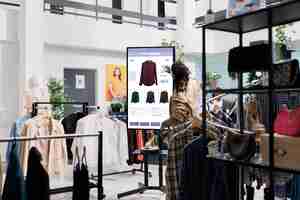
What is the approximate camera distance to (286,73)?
2174mm

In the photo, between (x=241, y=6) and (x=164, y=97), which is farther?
(x=164, y=97)

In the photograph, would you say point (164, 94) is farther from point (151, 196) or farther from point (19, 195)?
point (19, 195)

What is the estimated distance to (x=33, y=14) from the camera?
7203 mm

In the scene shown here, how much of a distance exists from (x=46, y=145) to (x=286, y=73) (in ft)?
10.4

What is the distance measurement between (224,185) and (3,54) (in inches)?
237

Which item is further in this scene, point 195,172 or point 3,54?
point 3,54

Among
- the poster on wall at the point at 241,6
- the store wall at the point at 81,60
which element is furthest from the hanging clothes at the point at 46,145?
the store wall at the point at 81,60

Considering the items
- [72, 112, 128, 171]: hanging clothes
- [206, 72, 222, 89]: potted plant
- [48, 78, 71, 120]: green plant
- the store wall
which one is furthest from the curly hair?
the store wall

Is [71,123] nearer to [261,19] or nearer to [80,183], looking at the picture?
[80,183]

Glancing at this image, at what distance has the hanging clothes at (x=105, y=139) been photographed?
5.19 m

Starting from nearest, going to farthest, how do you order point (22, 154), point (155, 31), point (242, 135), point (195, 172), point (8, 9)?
point (242, 135), point (195, 172), point (22, 154), point (8, 9), point (155, 31)

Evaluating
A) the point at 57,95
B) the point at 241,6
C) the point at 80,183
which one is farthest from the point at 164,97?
the point at 57,95

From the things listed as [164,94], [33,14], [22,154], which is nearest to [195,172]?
[164,94]

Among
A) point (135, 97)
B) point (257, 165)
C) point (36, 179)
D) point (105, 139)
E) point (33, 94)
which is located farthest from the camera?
point (33, 94)
